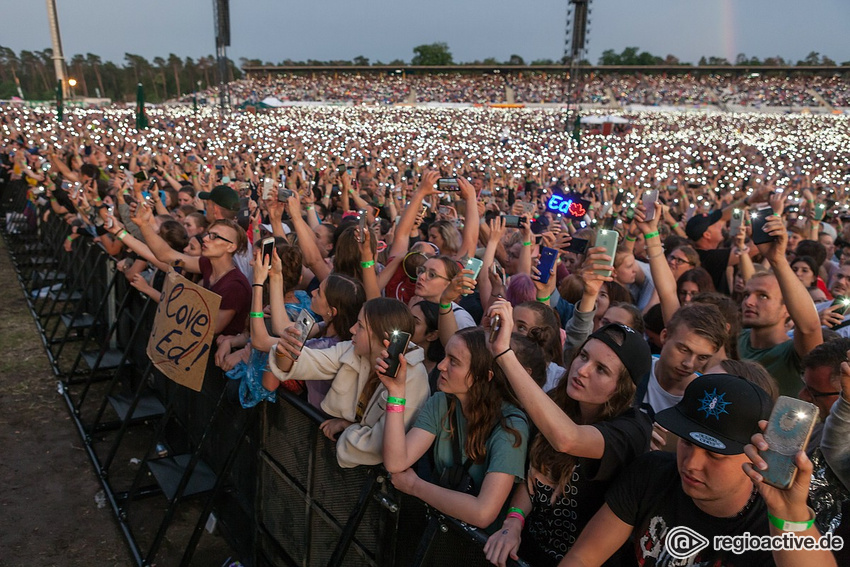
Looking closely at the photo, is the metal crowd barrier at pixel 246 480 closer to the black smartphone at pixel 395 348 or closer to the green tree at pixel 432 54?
the black smartphone at pixel 395 348

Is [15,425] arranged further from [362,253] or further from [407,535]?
[407,535]

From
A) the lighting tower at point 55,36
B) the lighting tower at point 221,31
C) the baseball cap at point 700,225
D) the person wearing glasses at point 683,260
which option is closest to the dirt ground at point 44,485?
the person wearing glasses at point 683,260

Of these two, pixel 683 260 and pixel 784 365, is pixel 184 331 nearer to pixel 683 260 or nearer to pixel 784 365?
pixel 784 365

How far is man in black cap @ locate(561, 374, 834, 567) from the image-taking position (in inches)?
69.2

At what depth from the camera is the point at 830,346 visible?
2.57m

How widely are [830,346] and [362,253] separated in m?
2.62

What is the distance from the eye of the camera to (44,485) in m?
4.96

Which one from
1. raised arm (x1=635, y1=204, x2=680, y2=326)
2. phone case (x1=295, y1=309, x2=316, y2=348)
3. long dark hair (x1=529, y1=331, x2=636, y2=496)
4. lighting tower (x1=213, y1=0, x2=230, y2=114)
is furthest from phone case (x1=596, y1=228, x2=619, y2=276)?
lighting tower (x1=213, y1=0, x2=230, y2=114)

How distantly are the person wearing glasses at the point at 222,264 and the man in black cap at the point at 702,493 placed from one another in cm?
270

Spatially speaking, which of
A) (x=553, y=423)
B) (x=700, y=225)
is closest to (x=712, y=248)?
(x=700, y=225)

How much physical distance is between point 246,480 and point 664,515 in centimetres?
245

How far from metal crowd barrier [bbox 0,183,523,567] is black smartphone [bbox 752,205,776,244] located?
215 centimetres

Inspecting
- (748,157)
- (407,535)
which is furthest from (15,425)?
(748,157)

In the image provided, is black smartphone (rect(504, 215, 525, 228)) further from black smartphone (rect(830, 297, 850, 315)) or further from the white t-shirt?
black smartphone (rect(830, 297, 850, 315))
